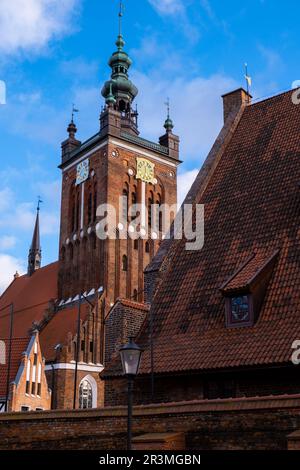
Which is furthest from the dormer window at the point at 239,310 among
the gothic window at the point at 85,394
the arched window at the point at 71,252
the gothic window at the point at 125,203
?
the arched window at the point at 71,252

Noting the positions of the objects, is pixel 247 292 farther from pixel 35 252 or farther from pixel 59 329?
pixel 35 252

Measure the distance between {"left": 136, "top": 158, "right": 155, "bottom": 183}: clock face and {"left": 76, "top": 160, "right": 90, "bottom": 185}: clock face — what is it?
11.2 ft

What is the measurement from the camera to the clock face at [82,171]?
43594 millimetres

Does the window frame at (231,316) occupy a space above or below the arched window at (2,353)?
below

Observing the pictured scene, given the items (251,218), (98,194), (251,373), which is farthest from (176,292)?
(98,194)

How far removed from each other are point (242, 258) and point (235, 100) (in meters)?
6.68

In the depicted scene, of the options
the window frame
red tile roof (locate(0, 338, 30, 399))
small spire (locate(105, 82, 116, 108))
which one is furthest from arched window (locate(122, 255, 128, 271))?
the window frame

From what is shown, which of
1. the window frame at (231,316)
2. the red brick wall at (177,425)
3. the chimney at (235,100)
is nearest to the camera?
the red brick wall at (177,425)

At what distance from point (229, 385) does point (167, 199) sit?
33.1m

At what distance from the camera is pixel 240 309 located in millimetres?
12180

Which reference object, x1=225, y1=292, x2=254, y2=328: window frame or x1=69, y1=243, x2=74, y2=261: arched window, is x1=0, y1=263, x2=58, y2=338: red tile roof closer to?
x1=69, y1=243, x2=74, y2=261: arched window

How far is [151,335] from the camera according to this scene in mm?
13031

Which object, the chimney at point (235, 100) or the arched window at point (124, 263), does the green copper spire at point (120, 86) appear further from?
the chimney at point (235, 100)

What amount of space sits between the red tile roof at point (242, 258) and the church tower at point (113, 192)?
76.6ft
